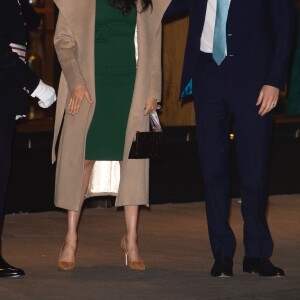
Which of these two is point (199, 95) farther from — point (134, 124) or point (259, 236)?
point (259, 236)

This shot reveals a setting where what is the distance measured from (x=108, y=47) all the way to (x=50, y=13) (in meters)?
3.03

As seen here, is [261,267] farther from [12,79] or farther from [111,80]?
[12,79]

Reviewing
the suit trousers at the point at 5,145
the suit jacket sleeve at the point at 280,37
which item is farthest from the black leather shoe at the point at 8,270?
the suit jacket sleeve at the point at 280,37

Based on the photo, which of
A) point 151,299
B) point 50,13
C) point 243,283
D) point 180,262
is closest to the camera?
point 151,299

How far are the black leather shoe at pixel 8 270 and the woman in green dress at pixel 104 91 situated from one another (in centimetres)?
37

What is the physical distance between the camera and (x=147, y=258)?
29.9ft

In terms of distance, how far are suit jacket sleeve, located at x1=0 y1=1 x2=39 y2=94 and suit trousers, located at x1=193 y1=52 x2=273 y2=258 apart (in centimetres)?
116

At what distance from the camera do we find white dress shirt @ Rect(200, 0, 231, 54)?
8.30 metres

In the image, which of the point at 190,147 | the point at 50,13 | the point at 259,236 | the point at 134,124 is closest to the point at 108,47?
the point at 134,124

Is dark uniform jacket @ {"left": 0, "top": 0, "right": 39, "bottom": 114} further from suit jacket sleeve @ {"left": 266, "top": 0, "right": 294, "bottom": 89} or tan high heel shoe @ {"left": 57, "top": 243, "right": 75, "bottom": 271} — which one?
suit jacket sleeve @ {"left": 266, "top": 0, "right": 294, "bottom": 89}

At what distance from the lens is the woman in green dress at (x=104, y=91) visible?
27.3 ft

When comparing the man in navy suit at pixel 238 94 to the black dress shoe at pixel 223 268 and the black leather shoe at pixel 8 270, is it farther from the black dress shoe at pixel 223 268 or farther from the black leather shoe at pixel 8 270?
the black leather shoe at pixel 8 270

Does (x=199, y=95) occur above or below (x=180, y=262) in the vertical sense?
above

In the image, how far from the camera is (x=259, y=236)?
27.7 ft
